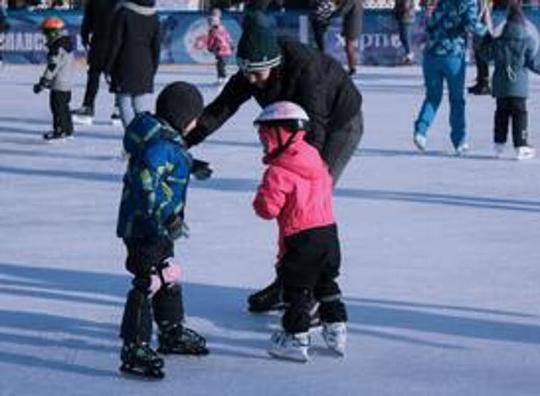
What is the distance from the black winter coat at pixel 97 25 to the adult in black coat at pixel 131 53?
5.46 feet

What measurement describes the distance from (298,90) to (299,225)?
0.58 metres

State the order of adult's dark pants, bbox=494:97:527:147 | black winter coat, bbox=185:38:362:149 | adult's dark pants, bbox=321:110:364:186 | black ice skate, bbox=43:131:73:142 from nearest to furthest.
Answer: black winter coat, bbox=185:38:362:149
adult's dark pants, bbox=321:110:364:186
adult's dark pants, bbox=494:97:527:147
black ice skate, bbox=43:131:73:142

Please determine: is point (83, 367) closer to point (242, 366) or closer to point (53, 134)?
point (242, 366)

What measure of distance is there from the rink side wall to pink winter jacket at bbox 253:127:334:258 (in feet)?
55.6

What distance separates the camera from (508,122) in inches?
426

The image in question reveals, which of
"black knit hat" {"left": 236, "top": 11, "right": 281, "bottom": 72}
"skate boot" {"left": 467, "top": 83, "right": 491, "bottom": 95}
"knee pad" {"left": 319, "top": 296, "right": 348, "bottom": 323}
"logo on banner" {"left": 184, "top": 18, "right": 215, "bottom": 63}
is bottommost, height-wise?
"logo on banner" {"left": 184, "top": 18, "right": 215, "bottom": 63}

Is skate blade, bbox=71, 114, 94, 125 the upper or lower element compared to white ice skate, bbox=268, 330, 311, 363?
lower

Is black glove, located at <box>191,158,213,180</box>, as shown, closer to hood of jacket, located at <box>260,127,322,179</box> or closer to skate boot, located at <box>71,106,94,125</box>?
hood of jacket, located at <box>260,127,322,179</box>

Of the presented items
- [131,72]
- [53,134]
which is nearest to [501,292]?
[131,72]

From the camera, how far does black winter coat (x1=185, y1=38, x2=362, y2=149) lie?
211 inches

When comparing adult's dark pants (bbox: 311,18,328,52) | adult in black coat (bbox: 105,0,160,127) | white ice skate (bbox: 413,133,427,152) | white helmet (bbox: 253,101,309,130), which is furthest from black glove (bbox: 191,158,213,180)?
adult's dark pants (bbox: 311,18,328,52)

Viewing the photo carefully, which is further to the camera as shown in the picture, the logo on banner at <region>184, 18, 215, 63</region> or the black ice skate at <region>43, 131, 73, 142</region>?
the logo on banner at <region>184, 18, 215, 63</region>

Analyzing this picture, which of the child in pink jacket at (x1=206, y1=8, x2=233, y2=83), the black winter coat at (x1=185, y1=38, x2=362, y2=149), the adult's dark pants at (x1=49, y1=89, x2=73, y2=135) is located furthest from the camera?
the child in pink jacket at (x1=206, y1=8, x2=233, y2=83)

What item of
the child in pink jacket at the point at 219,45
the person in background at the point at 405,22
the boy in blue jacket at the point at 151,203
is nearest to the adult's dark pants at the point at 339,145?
the boy in blue jacket at the point at 151,203
